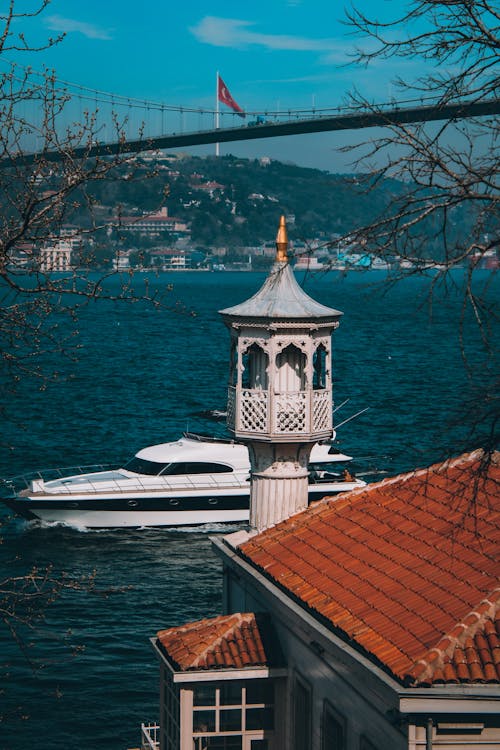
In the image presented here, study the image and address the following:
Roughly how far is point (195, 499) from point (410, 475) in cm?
2167

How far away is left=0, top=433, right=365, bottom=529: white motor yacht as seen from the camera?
1329 inches

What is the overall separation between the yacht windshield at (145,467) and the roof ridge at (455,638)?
2585 centimetres

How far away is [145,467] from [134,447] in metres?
12.0

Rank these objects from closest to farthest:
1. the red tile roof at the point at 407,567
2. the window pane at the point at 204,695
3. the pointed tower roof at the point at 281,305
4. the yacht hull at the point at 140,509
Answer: the red tile roof at the point at 407,567, the window pane at the point at 204,695, the pointed tower roof at the point at 281,305, the yacht hull at the point at 140,509

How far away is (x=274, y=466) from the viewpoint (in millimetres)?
15031

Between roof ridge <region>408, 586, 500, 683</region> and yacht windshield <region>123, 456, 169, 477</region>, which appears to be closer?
roof ridge <region>408, 586, 500, 683</region>

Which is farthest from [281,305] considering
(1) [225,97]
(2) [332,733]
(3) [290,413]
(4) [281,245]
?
(1) [225,97]

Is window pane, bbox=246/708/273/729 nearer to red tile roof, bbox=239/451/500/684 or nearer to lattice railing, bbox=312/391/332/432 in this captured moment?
red tile roof, bbox=239/451/500/684

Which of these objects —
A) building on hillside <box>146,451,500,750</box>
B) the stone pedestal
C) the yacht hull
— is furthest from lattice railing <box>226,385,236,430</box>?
the yacht hull

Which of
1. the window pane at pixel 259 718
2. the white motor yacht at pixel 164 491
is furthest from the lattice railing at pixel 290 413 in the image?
the white motor yacht at pixel 164 491

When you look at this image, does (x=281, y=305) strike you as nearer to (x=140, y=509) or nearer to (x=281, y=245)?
(x=281, y=245)

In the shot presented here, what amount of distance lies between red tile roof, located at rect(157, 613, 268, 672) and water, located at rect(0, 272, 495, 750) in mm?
1101

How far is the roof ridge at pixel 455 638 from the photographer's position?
8820mm

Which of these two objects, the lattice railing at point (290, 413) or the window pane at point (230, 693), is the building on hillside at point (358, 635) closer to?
the window pane at point (230, 693)
